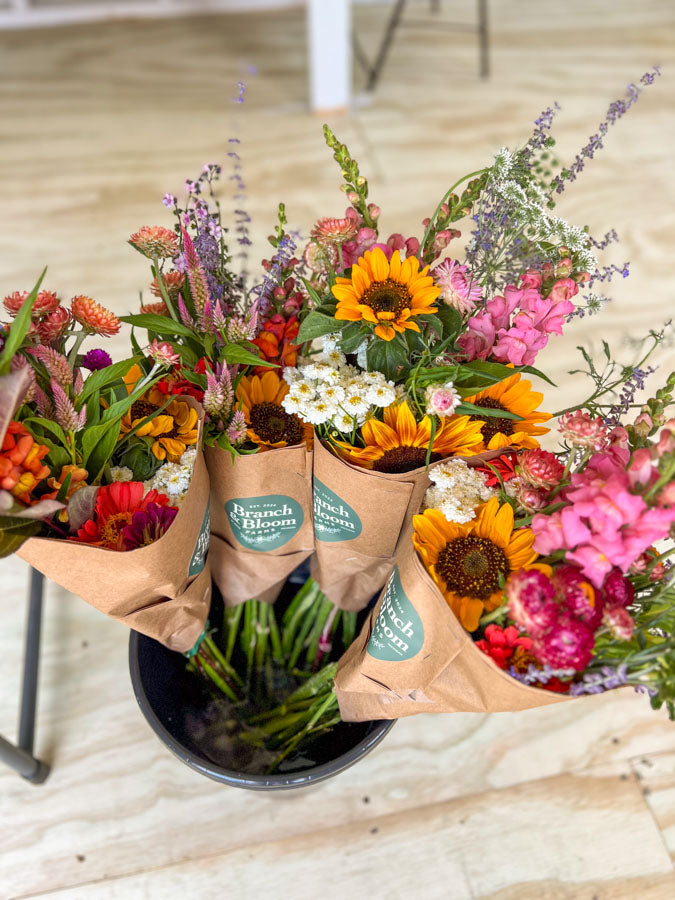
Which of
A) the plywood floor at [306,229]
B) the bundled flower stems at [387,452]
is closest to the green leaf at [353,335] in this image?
the bundled flower stems at [387,452]

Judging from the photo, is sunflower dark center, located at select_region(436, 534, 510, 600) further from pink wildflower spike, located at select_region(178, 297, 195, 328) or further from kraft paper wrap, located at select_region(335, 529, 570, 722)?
pink wildflower spike, located at select_region(178, 297, 195, 328)

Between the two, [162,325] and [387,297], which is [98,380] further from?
[387,297]

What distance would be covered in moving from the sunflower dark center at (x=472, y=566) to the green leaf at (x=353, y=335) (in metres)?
0.19

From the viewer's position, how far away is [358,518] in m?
0.71

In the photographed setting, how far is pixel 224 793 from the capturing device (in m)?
1.04

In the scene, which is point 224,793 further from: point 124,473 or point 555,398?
point 555,398

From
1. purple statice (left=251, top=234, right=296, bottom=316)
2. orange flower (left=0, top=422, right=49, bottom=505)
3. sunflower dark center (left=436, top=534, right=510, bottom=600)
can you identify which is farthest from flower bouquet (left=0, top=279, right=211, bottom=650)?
sunflower dark center (left=436, top=534, right=510, bottom=600)

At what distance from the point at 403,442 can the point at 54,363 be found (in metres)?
0.30

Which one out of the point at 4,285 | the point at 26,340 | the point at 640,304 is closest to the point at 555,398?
the point at 640,304

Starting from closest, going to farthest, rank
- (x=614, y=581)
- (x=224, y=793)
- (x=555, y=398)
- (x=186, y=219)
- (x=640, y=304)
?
(x=614, y=581), (x=186, y=219), (x=224, y=793), (x=555, y=398), (x=640, y=304)

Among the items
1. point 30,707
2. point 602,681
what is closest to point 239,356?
point 602,681

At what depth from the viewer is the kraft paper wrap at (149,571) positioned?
0.59m

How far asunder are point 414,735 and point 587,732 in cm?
26

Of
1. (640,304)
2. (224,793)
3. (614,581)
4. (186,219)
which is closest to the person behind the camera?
(614,581)
